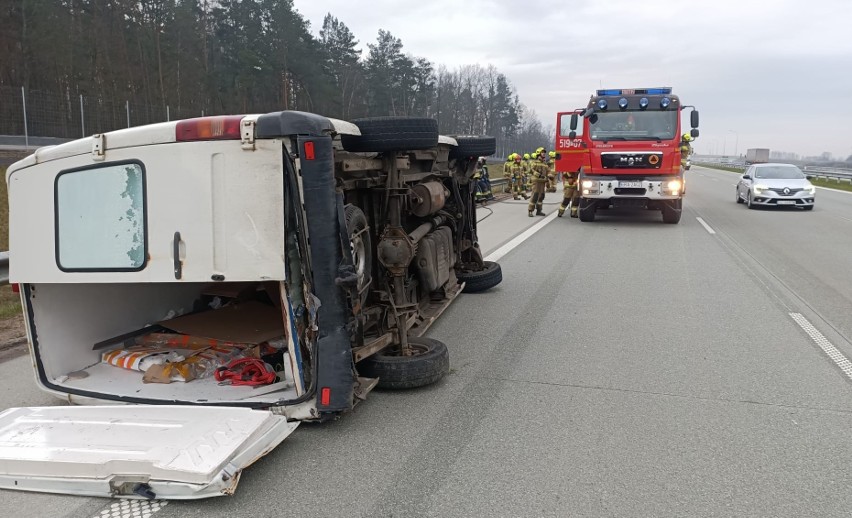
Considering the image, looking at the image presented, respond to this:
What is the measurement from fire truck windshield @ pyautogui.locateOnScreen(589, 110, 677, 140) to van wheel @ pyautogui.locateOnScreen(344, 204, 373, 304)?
11.6m

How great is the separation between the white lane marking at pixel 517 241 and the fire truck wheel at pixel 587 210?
829 millimetres

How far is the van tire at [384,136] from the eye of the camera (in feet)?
14.5

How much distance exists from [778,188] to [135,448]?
2036 centimetres

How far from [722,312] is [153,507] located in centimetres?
587

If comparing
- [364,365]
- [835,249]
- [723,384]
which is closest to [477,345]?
[364,365]

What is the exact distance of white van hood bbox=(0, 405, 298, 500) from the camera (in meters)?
2.92

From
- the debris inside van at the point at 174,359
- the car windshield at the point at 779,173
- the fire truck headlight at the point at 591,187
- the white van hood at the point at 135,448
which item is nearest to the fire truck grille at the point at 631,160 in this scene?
the fire truck headlight at the point at 591,187

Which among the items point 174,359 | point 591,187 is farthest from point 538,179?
point 174,359

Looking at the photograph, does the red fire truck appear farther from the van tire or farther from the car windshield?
the van tire

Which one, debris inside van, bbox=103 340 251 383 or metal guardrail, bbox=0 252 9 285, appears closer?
debris inside van, bbox=103 340 251 383

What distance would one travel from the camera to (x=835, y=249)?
11.5m

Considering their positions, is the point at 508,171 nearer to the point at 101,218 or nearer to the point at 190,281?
the point at 101,218

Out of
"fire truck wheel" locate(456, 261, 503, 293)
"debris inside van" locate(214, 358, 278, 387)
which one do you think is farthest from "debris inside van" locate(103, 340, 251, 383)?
"fire truck wheel" locate(456, 261, 503, 293)

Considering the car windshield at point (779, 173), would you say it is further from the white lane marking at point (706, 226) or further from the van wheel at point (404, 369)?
the van wheel at point (404, 369)
